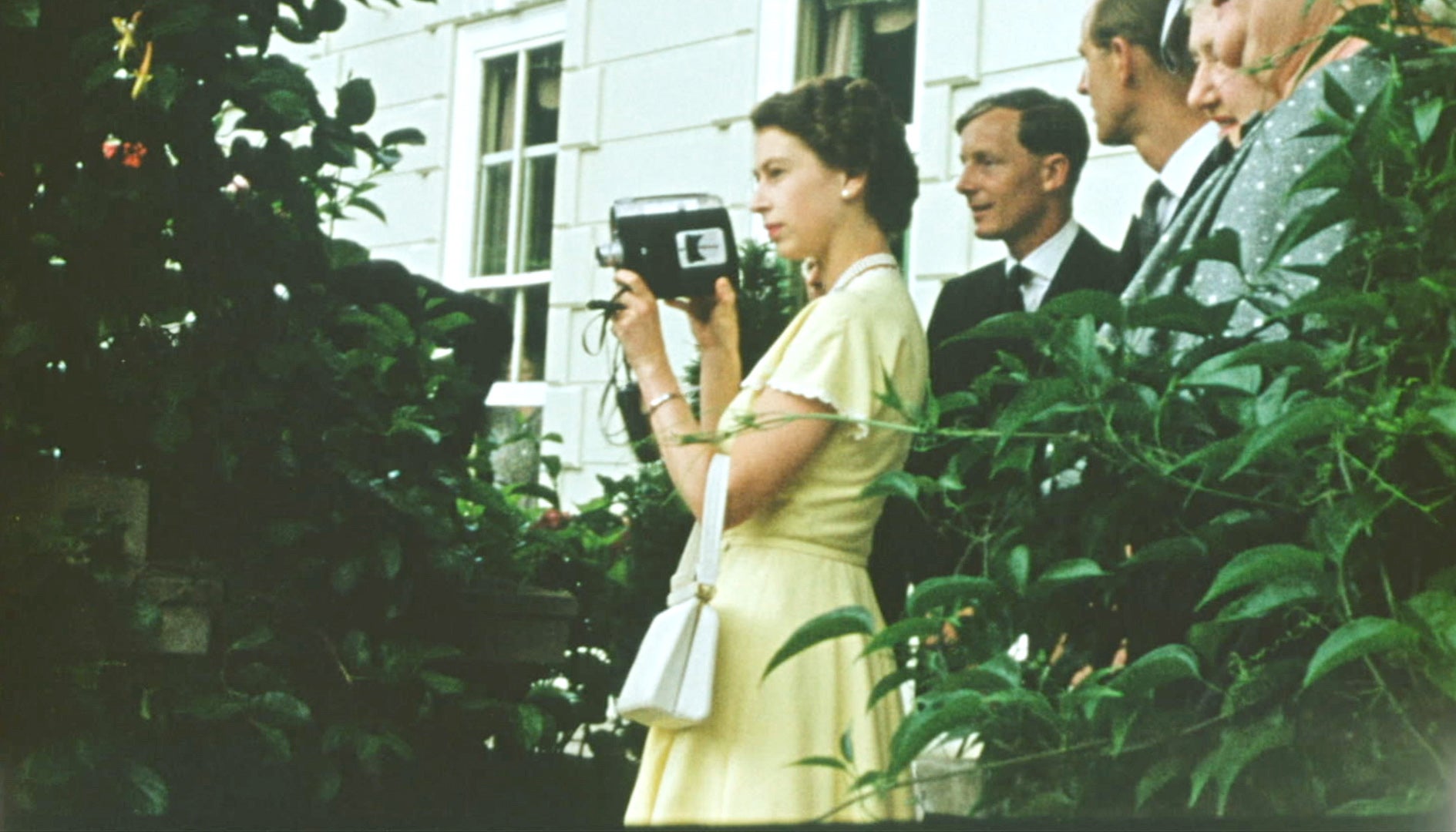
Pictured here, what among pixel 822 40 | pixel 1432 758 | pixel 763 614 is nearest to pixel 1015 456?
pixel 1432 758

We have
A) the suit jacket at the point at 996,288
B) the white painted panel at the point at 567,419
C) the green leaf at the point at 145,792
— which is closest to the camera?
the green leaf at the point at 145,792

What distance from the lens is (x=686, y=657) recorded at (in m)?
2.17

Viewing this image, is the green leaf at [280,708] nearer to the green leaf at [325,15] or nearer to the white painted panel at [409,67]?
the green leaf at [325,15]

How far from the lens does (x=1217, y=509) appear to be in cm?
117

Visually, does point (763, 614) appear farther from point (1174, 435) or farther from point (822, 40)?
point (822, 40)

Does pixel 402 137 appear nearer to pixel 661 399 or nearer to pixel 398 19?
pixel 661 399

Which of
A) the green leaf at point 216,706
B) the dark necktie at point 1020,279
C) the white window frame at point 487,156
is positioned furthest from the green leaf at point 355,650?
the white window frame at point 487,156

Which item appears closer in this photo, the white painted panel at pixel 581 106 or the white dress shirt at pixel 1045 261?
the white dress shirt at pixel 1045 261

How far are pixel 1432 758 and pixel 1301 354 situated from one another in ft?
0.77

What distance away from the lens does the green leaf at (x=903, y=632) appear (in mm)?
1167

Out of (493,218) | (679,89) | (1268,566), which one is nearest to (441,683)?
(1268,566)

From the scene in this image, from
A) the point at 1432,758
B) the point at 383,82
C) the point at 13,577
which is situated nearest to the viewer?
the point at 1432,758

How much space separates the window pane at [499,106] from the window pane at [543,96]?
2.8 inches

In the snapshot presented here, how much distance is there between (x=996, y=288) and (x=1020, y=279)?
0.06 meters
